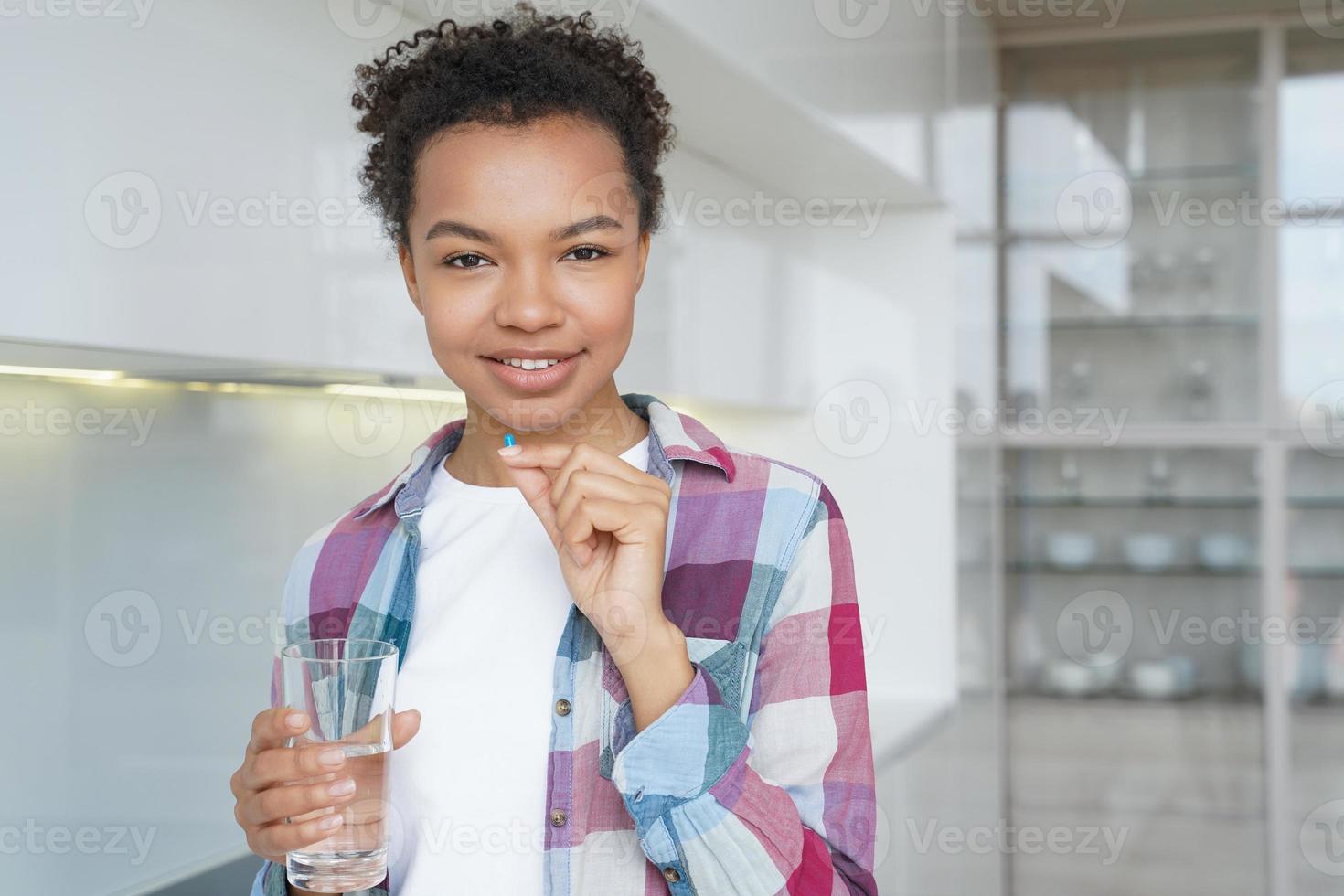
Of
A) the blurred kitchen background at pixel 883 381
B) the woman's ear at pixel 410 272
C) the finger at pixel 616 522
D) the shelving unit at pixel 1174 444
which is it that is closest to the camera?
the finger at pixel 616 522

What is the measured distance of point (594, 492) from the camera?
700 mm

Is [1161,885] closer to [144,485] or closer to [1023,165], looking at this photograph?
[1023,165]

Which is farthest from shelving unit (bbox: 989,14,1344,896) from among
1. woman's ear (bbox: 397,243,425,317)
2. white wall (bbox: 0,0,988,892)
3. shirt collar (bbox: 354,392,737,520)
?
woman's ear (bbox: 397,243,425,317)

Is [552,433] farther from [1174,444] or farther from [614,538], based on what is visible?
[1174,444]

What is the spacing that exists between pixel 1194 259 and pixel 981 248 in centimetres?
75

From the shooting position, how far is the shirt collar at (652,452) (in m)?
0.84

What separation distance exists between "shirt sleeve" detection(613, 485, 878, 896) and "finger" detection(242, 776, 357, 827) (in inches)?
6.0

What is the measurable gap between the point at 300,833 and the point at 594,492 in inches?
10.1

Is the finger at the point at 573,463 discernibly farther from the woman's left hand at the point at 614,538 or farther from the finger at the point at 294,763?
the finger at the point at 294,763

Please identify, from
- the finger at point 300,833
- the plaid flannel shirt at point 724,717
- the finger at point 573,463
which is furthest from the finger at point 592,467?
the finger at point 300,833

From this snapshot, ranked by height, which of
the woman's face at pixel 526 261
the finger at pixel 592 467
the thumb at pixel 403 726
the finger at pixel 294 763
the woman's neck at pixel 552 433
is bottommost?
the finger at pixel 294 763

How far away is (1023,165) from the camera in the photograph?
10.5ft

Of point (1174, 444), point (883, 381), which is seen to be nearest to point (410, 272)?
point (883, 381)

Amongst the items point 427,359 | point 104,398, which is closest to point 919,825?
point 427,359
